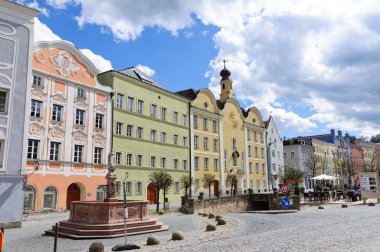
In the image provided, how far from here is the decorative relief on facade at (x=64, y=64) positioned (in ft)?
95.9

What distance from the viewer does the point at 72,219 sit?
57.0ft

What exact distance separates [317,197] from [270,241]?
27143 mm

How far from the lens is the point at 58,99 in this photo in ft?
95.2

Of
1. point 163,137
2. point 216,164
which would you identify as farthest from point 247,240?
point 216,164

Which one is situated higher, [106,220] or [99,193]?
[99,193]

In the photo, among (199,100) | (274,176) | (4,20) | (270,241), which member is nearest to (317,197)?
(199,100)

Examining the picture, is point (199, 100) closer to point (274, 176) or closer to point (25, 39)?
point (274, 176)

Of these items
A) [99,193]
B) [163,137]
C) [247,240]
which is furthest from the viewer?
[163,137]

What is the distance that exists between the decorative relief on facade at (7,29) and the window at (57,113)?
931cm

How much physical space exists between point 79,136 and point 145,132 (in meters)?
8.26

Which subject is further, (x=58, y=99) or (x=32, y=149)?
(x=58, y=99)

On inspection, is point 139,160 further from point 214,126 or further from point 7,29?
point 7,29

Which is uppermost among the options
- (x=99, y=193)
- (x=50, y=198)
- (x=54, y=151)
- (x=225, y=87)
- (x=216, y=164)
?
(x=225, y=87)

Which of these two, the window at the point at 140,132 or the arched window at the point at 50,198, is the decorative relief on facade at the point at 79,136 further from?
the window at the point at 140,132
